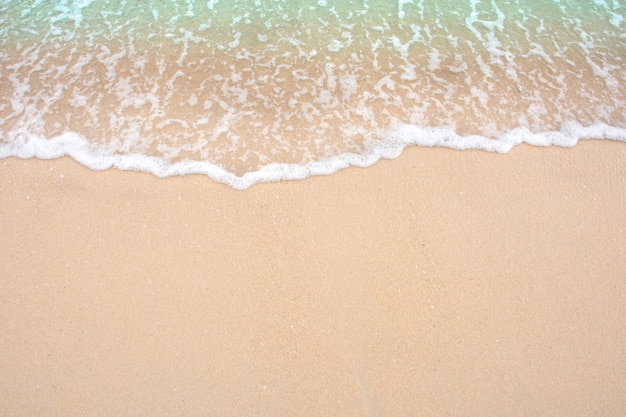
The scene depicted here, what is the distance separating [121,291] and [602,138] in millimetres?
4312

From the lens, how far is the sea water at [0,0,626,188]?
367 centimetres

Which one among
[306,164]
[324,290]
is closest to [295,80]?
[306,164]

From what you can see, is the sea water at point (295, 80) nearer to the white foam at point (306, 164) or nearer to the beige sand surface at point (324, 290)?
the white foam at point (306, 164)

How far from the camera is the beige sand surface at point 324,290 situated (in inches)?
93.3

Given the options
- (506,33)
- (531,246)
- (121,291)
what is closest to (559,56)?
(506,33)

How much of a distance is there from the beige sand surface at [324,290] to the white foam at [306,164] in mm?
107

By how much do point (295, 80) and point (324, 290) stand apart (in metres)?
2.52

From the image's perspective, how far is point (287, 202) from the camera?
3.22 meters

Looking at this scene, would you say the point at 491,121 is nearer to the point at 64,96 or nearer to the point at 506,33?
the point at 506,33

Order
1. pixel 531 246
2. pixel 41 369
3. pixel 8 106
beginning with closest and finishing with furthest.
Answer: pixel 41 369 < pixel 531 246 < pixel 8 106

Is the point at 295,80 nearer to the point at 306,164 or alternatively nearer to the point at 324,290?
the point at 306,164

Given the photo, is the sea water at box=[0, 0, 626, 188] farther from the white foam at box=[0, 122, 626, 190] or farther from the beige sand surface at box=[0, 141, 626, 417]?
the beige sand surface at box=[0, 141, 626, 417]

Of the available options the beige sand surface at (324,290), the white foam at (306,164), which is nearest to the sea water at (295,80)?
the white foam at (306,164)

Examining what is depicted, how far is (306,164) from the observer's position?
3.50m
